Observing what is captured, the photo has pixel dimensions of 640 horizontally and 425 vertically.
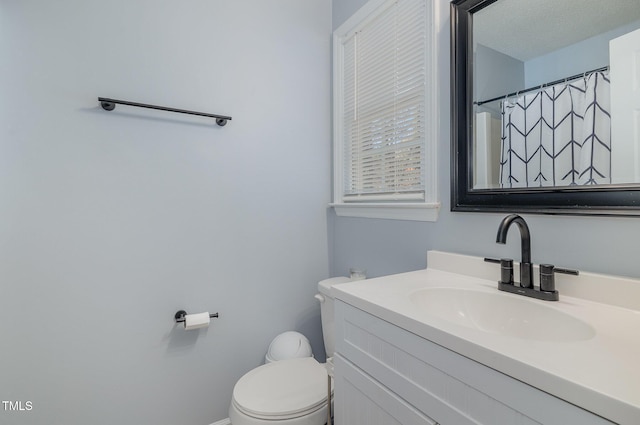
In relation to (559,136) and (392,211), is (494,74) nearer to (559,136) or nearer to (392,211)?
(559,136)

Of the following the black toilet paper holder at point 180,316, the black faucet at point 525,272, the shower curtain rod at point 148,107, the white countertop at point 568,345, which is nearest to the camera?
the white countertop at point 568,345

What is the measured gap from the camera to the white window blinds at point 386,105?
1332 mm

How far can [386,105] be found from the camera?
1510mm

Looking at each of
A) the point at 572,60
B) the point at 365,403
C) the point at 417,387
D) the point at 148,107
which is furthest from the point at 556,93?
the point at 148,107

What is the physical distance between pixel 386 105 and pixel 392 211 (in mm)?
539

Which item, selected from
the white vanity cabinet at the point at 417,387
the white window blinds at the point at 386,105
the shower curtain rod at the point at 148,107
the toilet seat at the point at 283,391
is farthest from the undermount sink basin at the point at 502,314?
the shower curtain rod at the point at 148,107

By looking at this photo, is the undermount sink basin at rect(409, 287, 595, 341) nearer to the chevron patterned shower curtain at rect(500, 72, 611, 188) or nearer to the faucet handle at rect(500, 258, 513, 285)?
the faucet handle at rect(500, 258, 513, 285)

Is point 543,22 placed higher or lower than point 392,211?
higher

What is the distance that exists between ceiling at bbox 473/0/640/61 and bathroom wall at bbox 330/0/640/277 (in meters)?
0.16

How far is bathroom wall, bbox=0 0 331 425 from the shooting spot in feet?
3.82

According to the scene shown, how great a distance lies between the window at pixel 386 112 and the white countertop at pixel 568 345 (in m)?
0.54

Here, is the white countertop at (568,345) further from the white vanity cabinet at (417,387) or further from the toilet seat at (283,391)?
the toilet seat at (283,391)

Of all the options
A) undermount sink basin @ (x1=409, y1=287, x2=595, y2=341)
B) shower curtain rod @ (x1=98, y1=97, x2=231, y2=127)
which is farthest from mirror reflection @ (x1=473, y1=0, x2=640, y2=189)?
shower curtain rod @ (x1=98, y1=97, x2=231, y2=127)

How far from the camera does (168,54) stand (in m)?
1.40
